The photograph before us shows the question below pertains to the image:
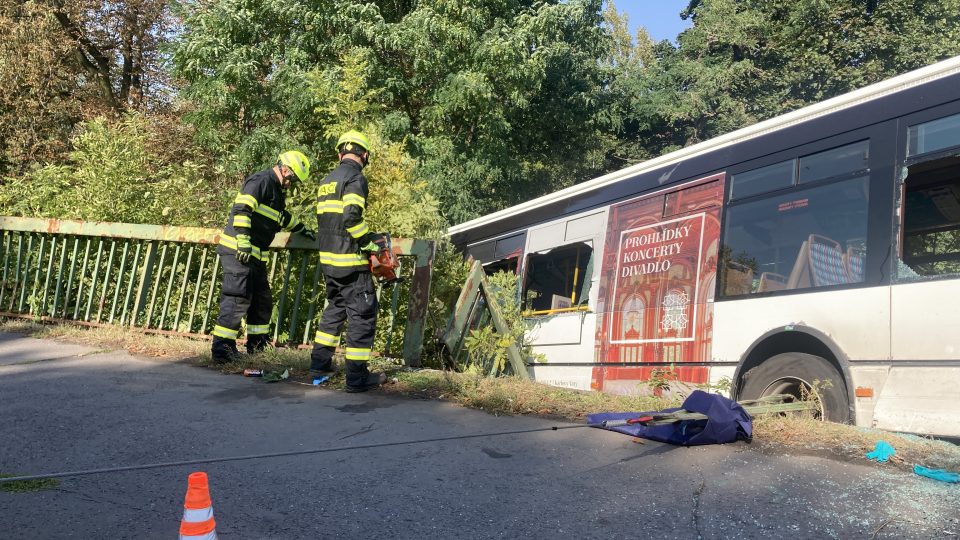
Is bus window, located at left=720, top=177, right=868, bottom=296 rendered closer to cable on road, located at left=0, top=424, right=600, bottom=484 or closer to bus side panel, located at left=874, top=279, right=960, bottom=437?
bus side panel, located at left=874, top=279, right=960, bottom=437

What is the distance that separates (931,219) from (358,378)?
526 cm

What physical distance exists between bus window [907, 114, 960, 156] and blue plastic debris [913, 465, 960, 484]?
2548 millimetres

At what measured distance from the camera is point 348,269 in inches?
207

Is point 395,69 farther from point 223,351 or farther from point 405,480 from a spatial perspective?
point 405,480

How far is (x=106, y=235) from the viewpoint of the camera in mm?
7195

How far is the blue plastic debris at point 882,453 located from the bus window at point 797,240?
5.94ft

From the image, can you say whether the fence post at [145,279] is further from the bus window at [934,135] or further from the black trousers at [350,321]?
the bus window at [934,135]

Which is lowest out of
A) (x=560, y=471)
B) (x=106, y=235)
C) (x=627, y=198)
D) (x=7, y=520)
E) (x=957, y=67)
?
(x=7, y=520)

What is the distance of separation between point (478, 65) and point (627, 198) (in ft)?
23.5

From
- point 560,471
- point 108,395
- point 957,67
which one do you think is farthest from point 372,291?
point 957,67

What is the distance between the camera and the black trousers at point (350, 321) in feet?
16.6

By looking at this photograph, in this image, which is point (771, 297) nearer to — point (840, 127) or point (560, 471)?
point (840, 127)

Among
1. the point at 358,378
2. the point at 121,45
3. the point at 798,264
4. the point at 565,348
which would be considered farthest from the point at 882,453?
the point at 121,45

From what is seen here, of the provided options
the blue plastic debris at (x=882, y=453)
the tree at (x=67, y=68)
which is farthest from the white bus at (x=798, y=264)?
the tree at (x=67, y=68)
